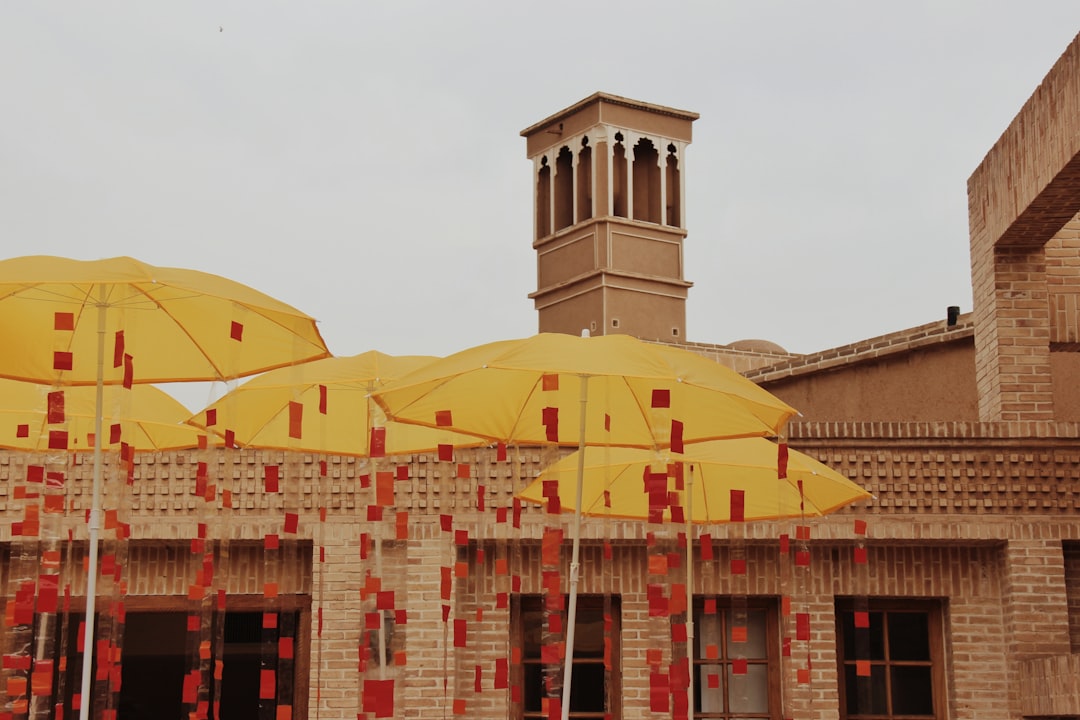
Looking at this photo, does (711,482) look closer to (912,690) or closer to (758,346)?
(912,690)

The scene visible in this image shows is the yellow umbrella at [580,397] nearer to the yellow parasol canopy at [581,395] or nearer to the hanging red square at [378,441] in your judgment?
the yellow parasol canopy at [581,395]

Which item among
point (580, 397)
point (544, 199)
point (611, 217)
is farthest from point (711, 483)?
point (544, 199)

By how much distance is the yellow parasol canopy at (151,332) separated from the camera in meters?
6.91

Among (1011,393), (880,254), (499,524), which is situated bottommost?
(499,524)

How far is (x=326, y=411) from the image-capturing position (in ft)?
28.4

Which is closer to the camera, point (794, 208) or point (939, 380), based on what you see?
point (939, 380)

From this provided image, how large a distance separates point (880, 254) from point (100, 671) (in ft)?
85.0

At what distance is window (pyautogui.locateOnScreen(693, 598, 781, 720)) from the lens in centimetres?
1074

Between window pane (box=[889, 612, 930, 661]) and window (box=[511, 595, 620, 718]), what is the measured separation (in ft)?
6.53

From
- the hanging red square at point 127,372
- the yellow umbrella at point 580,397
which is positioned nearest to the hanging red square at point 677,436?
the yellow umbrella at point 580,397

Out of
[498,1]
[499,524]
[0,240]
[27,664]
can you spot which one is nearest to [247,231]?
[0,240]

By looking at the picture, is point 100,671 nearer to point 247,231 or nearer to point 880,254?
Result: point 247,231

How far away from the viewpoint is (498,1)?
27.7 meters

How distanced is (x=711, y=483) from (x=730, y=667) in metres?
2.15
